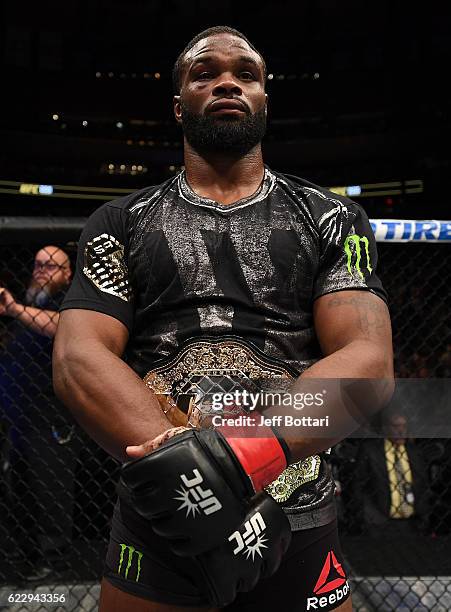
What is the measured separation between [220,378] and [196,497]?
0.95ft

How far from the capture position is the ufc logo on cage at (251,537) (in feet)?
2.98

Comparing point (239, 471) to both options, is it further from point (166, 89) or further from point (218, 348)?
point (166, 89)

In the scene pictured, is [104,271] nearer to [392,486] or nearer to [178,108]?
[178,108]

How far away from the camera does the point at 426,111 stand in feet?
40.6

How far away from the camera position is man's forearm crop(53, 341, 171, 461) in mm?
1021

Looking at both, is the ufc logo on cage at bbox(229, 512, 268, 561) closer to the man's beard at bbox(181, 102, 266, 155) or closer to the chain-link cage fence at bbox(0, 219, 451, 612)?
the man's beard at bbox(181, 102, 266, 155)

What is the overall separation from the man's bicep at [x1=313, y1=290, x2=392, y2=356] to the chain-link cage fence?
47.0 inches

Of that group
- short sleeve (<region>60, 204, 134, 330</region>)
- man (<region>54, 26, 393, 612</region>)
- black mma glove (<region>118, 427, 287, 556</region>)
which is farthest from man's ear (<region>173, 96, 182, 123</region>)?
black mma glove (<region>118, 427, 287, 556</region>)

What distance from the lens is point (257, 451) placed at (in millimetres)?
920

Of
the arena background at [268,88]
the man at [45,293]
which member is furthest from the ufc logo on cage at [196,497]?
the arena background at [268,88]

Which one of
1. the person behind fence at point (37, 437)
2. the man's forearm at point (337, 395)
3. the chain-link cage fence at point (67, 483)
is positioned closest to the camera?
the man's forearm at point (337, 395)

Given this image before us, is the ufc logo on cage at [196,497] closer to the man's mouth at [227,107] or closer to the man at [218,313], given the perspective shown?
the man at [218,313]

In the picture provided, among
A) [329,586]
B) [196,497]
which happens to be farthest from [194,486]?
[329,586]

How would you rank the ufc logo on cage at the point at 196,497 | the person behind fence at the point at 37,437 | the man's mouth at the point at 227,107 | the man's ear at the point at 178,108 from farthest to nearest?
the person behind fence at the point at 37,437, the man's ear at the point at 178,108, the man's mouth at the point at 227,107, the ufc logo on cage at the point at 196,497
